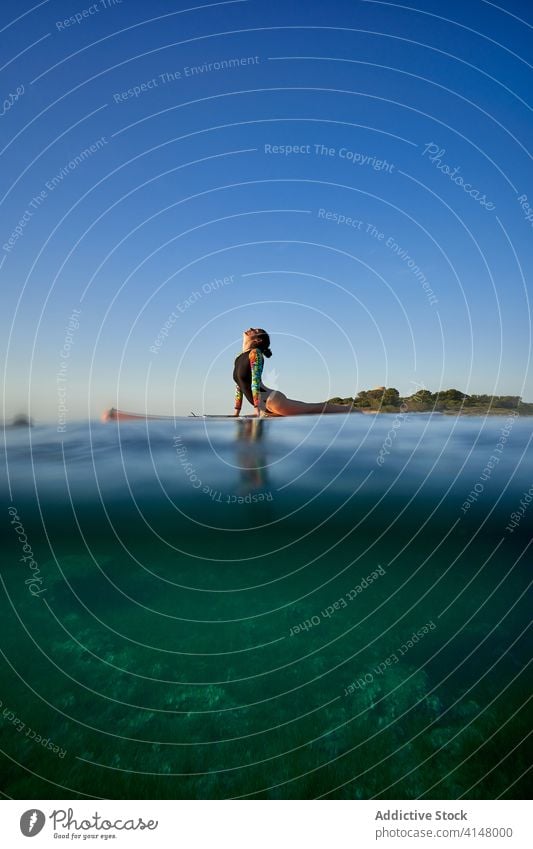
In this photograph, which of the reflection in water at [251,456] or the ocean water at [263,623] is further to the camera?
the reflection in water at [251,456]

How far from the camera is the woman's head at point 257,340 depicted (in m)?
20.1

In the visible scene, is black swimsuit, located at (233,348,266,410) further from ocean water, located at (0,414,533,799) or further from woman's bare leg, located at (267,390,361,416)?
ocean water, located at (0,414,533,799)

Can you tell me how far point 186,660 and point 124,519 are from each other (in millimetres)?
6367

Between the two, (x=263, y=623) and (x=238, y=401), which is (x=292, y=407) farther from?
(x=263, y=623)

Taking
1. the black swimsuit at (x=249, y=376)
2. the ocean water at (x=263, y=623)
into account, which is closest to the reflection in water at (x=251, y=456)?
the ocean water at (x=263, y=623)

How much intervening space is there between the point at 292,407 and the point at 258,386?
3.46 meters

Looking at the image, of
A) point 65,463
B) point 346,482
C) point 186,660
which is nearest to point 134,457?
point 65,463

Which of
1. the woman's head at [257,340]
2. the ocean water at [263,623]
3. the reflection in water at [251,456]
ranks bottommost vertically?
the ocean water at [263,623]

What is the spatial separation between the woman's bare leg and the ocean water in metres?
5.79

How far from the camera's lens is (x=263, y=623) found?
355 inches

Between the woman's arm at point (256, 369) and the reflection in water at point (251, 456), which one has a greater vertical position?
the woman's arm at point (256, 369)

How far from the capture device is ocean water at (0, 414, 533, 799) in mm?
6164

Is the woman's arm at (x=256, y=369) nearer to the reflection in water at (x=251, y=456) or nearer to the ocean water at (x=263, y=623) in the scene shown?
the reflection in water at (x=251, y=456)

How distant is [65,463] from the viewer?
1639 cm
